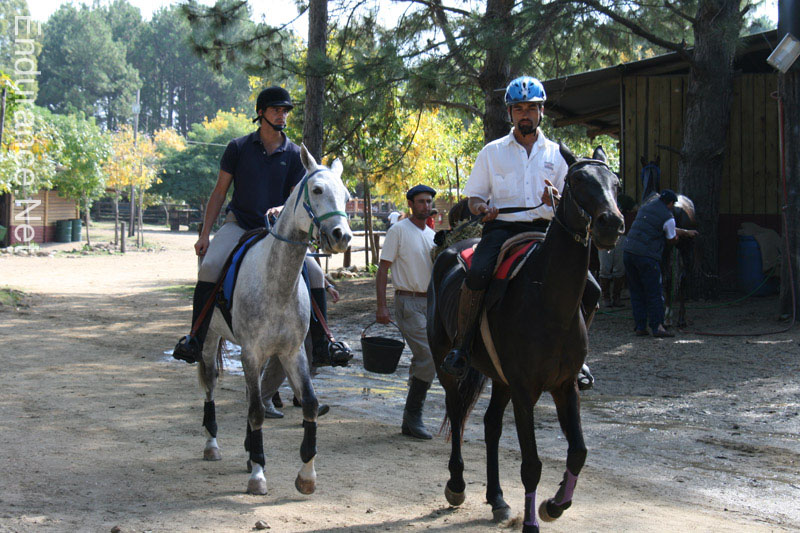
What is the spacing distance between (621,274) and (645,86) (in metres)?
3.81

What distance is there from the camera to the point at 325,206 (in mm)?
5059

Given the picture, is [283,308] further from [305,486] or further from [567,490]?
[567,490]

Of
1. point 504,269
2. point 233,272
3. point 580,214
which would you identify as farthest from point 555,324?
point 233,272

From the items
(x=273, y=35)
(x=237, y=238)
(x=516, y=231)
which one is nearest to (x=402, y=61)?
(x=273, y=35)

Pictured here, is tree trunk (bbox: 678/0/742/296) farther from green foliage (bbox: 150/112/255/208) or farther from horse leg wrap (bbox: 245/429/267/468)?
green foliage (bbox: 150/112/255/208)

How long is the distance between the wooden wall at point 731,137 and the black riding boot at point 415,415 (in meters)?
9.57

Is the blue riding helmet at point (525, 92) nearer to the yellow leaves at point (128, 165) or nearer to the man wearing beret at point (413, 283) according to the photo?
the man wearing beret at point (413, 283)

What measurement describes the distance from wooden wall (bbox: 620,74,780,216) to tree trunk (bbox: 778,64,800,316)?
216 cm

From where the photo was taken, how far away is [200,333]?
238 inches

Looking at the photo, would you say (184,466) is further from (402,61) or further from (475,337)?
(402,61)

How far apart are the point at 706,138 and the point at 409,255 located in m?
8.58

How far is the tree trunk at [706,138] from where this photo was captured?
13500 millimetres

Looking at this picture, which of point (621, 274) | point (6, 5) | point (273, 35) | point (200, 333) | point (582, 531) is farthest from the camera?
point (6, 5)

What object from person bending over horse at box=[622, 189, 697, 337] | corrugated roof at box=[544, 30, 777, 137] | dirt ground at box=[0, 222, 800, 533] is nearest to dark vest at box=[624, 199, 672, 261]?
person bending over horse at box=[622, 189, 697, 337]
